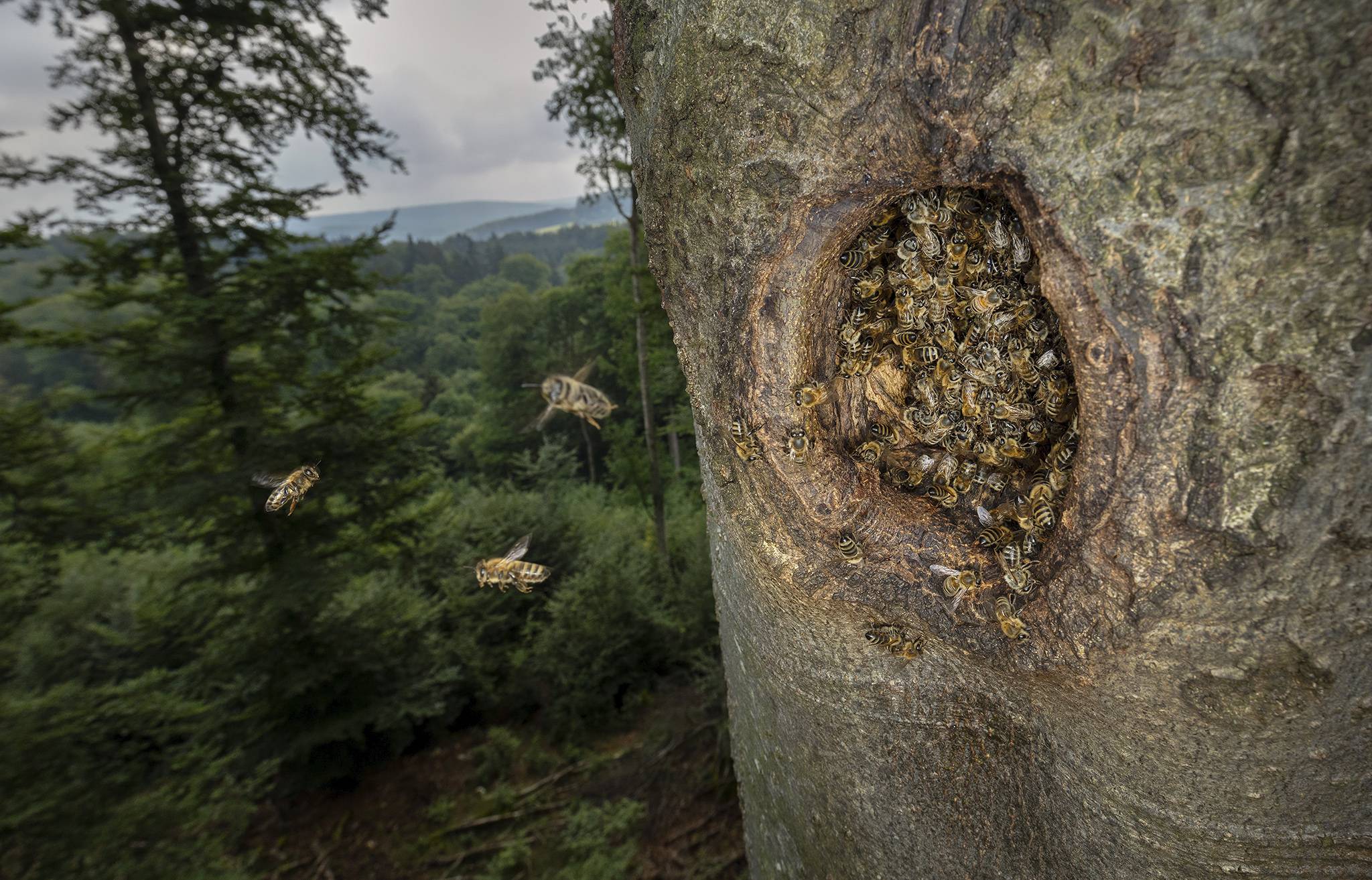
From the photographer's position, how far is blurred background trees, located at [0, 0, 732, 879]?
4.98 m

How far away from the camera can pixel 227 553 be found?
252 inches

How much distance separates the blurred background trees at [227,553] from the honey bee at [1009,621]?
5.32 m

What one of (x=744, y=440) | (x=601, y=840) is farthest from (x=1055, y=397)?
(x=601, y=840)

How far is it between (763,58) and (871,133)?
22cm

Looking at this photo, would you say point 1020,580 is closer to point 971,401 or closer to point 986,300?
point 971,401

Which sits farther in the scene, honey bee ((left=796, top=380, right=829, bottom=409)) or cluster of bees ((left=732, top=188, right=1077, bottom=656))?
honey bee ((left=796, top=380, right=829, bottom=409))

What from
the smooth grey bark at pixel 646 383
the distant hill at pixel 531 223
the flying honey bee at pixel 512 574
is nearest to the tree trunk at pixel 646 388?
the smooth grey bark at pixel 646 383

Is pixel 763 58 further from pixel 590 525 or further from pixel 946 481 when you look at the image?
pixel 590 525

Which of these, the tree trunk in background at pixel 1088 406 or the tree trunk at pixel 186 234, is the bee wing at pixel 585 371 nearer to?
the tree trunk in background at pixel 1088 406

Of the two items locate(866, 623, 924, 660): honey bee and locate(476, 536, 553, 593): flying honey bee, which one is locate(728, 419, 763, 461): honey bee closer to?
locate(866, 623, 924, 660): honey bee

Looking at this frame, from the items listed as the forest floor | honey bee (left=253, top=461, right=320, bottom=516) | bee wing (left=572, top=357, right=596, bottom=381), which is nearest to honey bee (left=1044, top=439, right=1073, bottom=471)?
bee wing (left=572, top=357, right=596, bottom=381)

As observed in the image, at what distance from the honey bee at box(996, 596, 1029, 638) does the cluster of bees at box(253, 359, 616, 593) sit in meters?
1.92

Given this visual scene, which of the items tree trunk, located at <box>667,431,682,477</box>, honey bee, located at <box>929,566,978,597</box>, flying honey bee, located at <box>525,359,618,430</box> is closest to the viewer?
honey bee, located at <box>929,566,978,597</box>

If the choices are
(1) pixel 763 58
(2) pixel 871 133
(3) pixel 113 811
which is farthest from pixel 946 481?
(3) pixel 113 811
